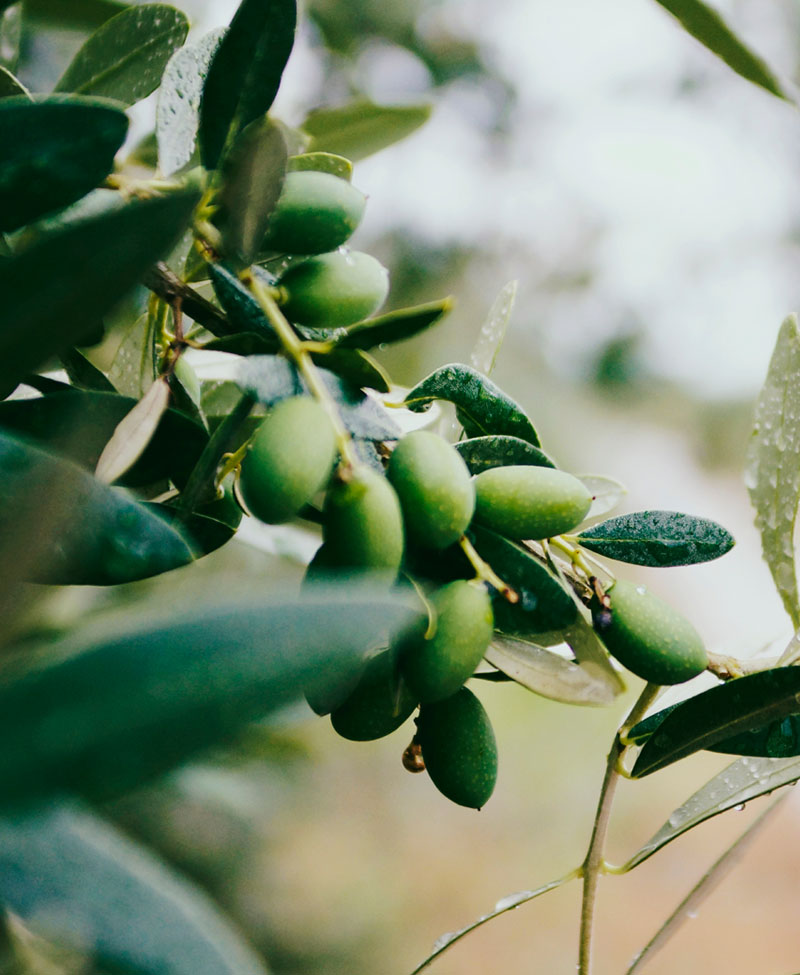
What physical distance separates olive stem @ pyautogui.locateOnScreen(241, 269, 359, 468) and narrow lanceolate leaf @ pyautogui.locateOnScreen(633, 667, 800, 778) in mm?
220

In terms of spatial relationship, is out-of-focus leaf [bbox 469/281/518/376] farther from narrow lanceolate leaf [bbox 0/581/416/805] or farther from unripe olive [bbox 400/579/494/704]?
narrow lanceolate leaf [bbox 0/581/416/805]

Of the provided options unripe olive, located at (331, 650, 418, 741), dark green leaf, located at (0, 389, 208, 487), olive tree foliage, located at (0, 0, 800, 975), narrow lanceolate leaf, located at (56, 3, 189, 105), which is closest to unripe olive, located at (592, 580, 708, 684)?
olive tree foliage, located at (0, 0, 800, 975)

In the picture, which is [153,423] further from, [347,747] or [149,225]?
[347,747]

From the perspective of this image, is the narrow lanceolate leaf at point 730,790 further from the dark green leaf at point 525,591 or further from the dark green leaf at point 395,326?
the dark green leaf at point 395,326

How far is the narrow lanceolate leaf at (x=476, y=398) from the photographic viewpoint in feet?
1.32

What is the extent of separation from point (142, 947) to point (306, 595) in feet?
0.34

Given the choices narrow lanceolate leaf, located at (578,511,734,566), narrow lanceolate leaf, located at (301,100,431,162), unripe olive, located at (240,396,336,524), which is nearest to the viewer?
unripe olive, located at (240,396,336,524)

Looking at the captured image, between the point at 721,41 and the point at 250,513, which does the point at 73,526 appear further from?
the point at 721,41

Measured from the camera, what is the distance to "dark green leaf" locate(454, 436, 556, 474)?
0.39 meters

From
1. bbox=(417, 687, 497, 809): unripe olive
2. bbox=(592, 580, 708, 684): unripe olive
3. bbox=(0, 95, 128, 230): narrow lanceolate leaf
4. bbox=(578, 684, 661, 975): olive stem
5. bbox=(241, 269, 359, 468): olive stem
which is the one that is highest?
bbox=(0, 95, 128, 230): narrow lanceolate leaf

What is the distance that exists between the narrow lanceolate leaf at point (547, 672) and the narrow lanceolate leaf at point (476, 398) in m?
0.11

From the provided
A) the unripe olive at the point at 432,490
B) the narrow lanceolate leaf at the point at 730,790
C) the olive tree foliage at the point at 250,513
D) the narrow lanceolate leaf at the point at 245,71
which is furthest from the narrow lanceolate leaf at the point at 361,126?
the narrow lanceolate leaf at the point at 730,790

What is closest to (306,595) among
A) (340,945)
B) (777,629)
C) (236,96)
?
(236,96)

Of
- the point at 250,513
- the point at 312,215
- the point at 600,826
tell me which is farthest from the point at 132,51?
the point at 600,826
